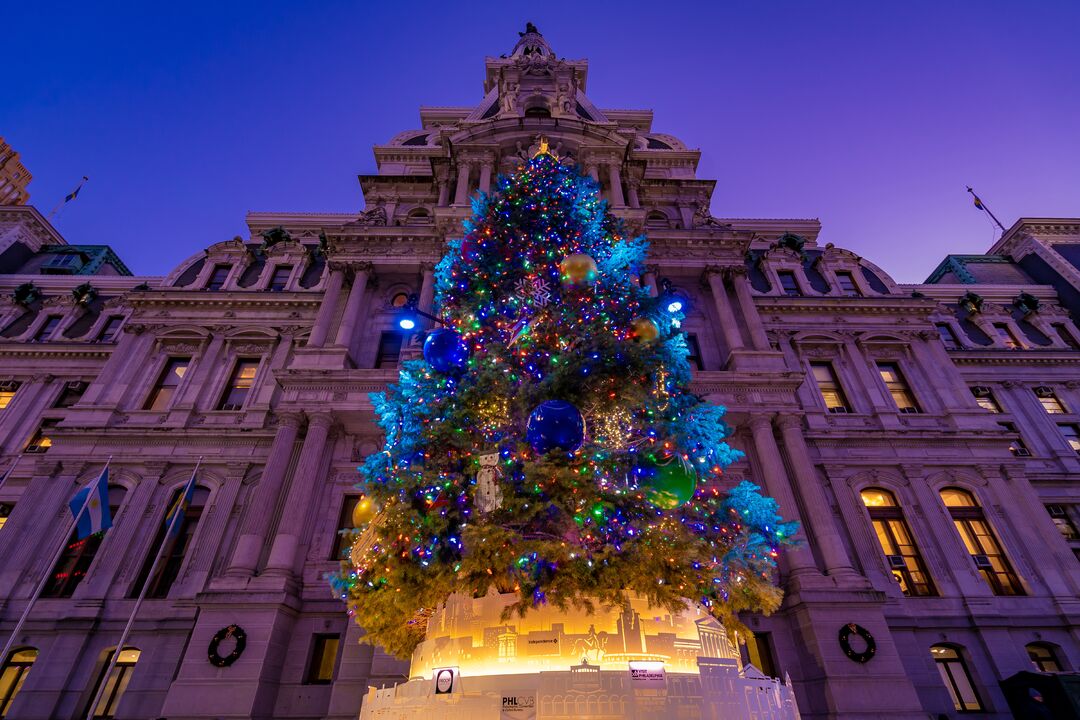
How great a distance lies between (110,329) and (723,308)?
27.7 metres

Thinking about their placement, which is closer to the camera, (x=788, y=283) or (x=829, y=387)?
(x=829, y=387)

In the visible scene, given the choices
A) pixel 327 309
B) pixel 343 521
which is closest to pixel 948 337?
pixel 343 521

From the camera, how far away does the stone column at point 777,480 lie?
14.3 metres

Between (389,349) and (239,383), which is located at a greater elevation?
(389,349)

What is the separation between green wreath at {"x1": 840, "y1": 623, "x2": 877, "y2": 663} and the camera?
500 inches

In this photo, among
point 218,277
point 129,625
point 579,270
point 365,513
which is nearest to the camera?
point 579,270

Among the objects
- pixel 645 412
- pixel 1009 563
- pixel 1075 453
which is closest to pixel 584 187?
pixel 645 412

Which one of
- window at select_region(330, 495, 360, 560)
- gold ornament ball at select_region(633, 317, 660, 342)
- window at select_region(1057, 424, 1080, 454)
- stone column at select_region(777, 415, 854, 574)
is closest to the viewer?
gold ornament ball at select_region(633, 317, 660, 342)

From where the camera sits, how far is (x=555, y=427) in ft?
22.6

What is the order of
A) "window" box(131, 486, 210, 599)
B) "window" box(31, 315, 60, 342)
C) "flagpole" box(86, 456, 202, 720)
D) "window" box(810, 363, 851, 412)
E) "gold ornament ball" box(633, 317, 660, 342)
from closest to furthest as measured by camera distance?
"gold ornament ball" box(633, 317, 660, 342) → "flagpole" box(86, 456, 202, 720) → "window" box(131, 486, 210, 599) → "window" box(810, 363, 851, 412) → "window" box(31, 315, 60, 342)

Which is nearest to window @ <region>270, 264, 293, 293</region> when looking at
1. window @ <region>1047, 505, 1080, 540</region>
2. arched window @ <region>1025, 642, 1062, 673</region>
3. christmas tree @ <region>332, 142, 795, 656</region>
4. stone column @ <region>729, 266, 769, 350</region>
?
christmas tree @ <region>332, 142, 795, 656</region>

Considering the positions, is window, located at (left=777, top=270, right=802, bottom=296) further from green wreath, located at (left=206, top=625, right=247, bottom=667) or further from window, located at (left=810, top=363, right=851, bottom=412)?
green wreath, located at (left=206, top=625, right=247, bottom=667)

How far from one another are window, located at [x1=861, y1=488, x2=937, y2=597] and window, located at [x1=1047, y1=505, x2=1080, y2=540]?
9.00m

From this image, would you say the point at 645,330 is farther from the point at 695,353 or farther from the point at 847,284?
the point at 847,284
